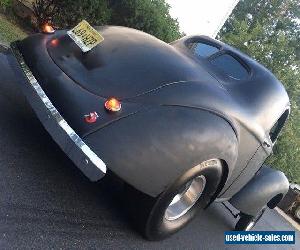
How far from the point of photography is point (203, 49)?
5.22 meters

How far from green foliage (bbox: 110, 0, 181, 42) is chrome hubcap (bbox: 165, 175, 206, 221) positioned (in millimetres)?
6161

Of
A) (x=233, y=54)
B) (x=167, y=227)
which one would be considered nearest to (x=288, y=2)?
(x=233, y=54)

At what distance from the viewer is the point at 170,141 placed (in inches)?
132

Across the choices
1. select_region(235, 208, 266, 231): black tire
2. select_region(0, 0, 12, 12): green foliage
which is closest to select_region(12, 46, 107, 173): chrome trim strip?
select_region(235, 208, 266, 231): black tire

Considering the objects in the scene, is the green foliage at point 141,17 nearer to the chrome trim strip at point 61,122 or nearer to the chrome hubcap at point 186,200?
the chrome trim strip at point 61,122

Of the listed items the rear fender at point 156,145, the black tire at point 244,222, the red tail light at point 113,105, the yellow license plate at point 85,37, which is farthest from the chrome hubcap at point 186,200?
the yellow license plate at point 85,37

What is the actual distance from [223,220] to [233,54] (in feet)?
7.22

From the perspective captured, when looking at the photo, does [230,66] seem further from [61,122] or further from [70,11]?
[70,11]

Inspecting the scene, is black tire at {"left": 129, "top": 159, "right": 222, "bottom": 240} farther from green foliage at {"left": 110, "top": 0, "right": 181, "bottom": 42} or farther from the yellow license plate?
green foliage at {"left": 110, "top": 0, "right": 181, "bottom": 42}

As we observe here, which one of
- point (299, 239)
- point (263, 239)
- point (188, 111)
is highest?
point (188, 111)

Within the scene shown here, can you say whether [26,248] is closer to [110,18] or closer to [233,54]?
[233,54]

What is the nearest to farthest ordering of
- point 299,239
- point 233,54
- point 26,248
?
point 26,248 < point 233,54 < point 299,239

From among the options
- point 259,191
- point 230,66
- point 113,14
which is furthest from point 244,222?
point 113,14

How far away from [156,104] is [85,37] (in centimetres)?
124
